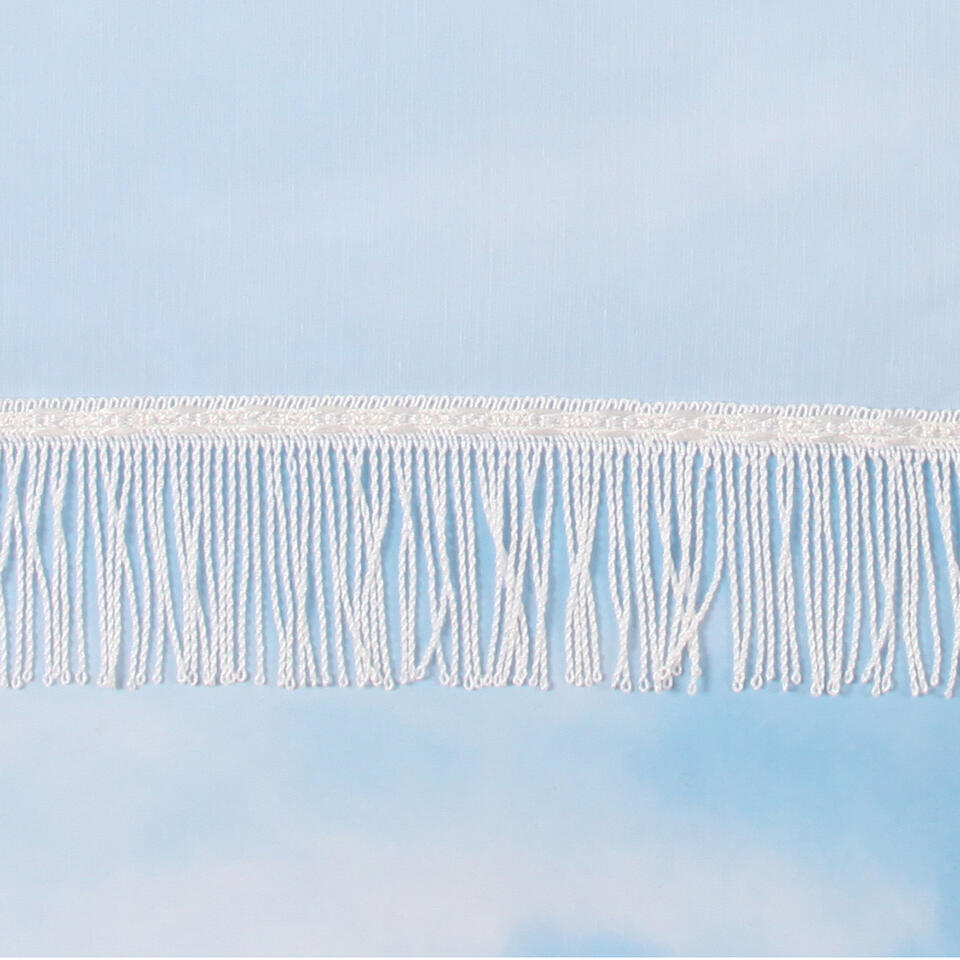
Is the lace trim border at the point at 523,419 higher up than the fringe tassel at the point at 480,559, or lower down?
higher up

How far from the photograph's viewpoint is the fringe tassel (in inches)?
31.6

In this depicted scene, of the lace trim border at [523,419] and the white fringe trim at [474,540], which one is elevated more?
the lace trim border at [523,419]

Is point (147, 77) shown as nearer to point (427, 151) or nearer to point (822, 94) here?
point (427, 151)

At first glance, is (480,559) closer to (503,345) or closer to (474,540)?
(474,540)

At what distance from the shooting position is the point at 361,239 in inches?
31.9

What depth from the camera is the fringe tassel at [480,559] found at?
80 cm

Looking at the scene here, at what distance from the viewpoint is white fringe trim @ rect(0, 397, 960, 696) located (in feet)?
2.62

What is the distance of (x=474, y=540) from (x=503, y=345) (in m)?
0.15

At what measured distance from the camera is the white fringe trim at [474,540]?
80 cm

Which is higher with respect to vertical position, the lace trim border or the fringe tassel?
the lace trim border

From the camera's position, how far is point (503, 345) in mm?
804

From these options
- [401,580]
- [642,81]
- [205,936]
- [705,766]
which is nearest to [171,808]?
[205,936]

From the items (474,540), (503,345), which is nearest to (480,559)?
(474,540)

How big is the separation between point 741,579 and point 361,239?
0.40 metres
